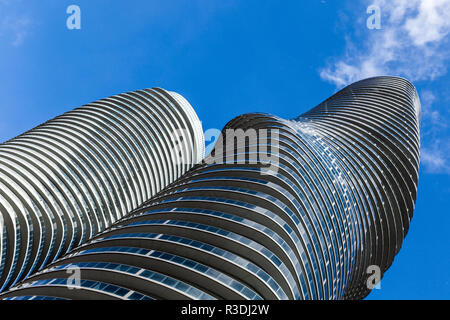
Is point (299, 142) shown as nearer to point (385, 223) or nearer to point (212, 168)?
point (212, 168)

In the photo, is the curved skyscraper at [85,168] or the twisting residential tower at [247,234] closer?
the twisting residential tower at [247,234]

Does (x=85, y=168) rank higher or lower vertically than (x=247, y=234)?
higher

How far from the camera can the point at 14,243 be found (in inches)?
2584

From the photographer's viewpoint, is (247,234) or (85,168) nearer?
(247,234)

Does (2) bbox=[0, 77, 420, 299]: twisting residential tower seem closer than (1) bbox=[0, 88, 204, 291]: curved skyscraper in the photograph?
Yes

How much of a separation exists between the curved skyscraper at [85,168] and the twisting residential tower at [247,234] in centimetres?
3016

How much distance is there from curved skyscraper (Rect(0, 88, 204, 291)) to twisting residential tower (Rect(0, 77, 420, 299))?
98.9 feet

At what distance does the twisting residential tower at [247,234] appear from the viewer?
1342 inches

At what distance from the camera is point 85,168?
8638cm

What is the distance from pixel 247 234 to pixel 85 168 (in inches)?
2439

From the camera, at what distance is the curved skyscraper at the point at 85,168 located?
6931cm

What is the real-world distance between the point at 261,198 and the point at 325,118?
6989 cm

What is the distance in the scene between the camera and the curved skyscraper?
227ft
